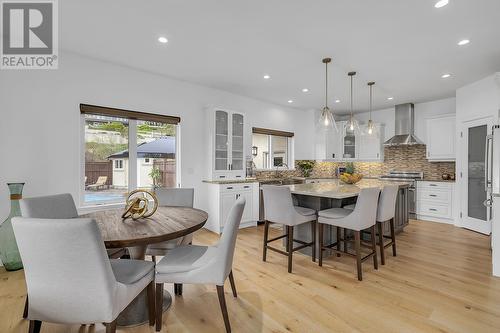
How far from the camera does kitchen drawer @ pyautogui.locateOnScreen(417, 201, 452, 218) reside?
5.10 meters

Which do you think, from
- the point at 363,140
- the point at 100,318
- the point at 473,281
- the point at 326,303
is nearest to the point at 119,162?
the point at 100,318

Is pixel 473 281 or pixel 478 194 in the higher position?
pixel 478 194

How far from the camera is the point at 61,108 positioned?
3.23 meters

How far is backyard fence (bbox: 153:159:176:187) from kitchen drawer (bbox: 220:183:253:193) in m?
0.87

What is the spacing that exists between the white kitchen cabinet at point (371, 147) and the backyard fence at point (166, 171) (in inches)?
188

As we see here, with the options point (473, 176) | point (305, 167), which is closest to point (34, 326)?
point (305, 167)

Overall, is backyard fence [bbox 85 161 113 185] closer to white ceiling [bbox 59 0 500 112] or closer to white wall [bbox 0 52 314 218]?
white wall [bbox 0 52 314 218]

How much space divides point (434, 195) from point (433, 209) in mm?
298

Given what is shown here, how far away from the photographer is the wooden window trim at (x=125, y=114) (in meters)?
3.43

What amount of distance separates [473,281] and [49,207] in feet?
13.8

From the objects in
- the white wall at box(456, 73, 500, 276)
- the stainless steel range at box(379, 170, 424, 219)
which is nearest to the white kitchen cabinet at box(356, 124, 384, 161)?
the stainless steel range at box(379, 170, 424, 219)

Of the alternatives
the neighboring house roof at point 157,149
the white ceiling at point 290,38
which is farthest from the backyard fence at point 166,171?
the white ceiling at point 290,38

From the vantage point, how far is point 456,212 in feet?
16.0

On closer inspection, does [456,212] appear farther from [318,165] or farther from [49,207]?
[49,207]
